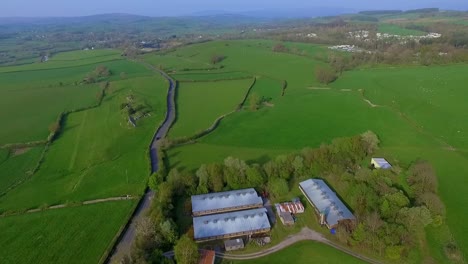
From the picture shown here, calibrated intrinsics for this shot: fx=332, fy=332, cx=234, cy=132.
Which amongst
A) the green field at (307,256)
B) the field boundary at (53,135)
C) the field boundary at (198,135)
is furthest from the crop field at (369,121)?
the field boundary at (53,135)

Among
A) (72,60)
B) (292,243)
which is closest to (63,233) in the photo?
(292,243)

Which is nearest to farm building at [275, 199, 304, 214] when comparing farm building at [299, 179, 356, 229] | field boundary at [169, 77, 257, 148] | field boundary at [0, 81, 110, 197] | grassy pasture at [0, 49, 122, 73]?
farm building at [299, 179, 356, 229]

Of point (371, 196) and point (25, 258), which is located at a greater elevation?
point (371, 196)

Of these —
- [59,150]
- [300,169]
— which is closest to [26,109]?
[59,150]

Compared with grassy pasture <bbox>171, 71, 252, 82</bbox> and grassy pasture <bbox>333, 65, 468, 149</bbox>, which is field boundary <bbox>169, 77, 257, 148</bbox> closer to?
grassy pasture <bbox>171, 71, 252, 82</bbox>

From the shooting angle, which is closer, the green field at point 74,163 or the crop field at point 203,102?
the green field at point 74,163

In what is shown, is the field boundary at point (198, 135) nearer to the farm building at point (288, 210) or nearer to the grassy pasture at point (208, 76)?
the farm building at point (288, 210)

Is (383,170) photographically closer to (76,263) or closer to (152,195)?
(152,195)
